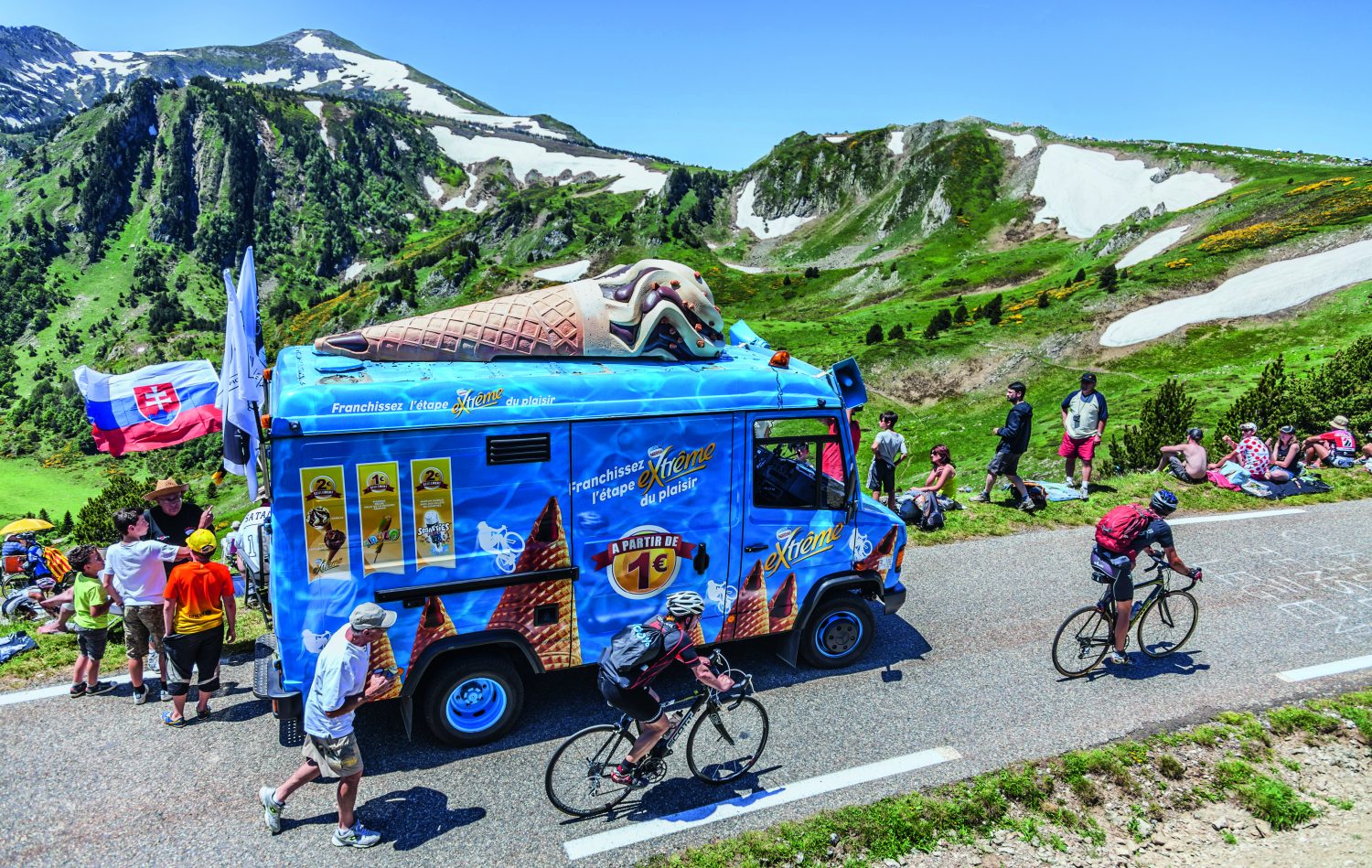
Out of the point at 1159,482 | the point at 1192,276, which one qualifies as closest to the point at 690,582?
the point at 1159,482

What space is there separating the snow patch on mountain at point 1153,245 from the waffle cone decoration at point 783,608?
49684 millimetres

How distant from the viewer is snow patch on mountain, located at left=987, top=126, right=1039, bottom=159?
99000 millimetres

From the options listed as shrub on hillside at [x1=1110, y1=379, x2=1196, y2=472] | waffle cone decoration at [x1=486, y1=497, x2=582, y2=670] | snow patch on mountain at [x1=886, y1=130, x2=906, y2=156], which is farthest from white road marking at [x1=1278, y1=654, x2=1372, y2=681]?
snow patch on mountain at [x1=886, y1=130, x2=906, y2=156]

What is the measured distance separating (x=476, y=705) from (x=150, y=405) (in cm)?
698

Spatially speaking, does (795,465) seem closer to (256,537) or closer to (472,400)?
(472,400)

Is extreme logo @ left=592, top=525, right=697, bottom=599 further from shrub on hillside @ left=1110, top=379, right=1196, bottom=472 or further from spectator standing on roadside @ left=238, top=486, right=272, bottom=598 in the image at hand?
shrub on hillside @ left=1110, top=379, right=1196, bottom=472

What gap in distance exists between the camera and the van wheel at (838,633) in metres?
8.74

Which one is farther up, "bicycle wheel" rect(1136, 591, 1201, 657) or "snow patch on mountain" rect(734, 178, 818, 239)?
"snow patch on mountain" rect(734, 178, 818, 239)

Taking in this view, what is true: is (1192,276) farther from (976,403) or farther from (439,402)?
(439,402)

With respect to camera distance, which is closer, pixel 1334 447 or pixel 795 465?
pixel 795 465

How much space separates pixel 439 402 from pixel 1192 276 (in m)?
42.8

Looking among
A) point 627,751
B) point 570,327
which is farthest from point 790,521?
point 570,327

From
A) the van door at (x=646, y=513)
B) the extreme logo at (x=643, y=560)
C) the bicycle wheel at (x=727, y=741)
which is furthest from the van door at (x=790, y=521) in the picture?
the bicycle wheel at (x=727, y=741)

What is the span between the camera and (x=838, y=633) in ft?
29.1
